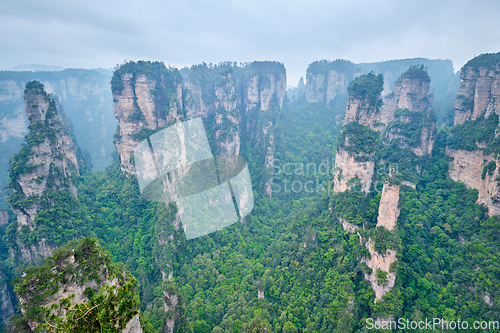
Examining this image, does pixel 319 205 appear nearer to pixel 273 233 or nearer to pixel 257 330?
pixel 273 233

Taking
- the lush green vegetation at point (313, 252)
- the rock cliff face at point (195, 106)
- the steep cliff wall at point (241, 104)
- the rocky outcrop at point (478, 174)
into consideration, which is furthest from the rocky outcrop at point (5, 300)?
the rocky outcrop at point (478, 174)

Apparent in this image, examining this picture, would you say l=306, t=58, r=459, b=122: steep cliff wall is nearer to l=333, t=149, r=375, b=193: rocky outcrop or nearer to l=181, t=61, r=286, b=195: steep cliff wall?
l=181, t=61, r=286, b=195: steep cliff wall

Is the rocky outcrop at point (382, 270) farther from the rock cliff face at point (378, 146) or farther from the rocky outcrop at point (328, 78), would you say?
the rocky outcrop at point (328, 78)

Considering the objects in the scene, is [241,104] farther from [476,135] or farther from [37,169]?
[476,135]

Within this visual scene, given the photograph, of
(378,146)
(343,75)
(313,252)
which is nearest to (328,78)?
(343,75)


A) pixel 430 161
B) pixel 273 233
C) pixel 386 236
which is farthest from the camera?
pixel 273 233

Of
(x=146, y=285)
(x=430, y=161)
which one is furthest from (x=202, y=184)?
(x=430, y=161)
